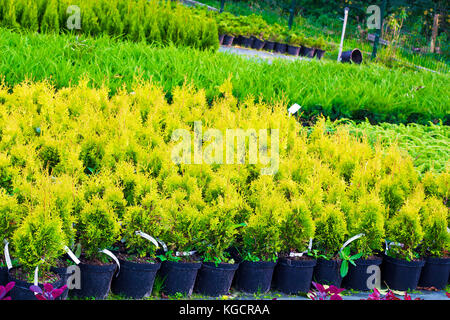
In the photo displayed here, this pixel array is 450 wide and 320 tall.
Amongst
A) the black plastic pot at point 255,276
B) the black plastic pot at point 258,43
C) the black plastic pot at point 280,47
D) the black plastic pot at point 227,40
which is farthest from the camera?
the black plastic pot at point 280,47

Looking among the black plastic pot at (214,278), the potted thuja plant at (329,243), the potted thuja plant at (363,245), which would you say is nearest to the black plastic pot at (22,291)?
the black plastic pot at (214,278)

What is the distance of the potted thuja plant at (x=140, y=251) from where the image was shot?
3.30m

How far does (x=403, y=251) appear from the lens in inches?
152

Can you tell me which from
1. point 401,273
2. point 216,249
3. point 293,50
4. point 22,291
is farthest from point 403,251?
point 293,50

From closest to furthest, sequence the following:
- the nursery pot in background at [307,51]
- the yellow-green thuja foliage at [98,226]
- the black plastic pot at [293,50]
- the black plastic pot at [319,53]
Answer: the yellow-green thuja foliage at [98,226] < the black plastic pot at [293,50] < the nursery pot in background at [307,51] < the black plastic pot at [319,53]

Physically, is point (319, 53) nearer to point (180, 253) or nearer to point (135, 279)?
point (180, 253)

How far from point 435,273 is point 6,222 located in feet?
10.7

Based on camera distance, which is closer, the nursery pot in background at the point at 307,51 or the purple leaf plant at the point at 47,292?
the purple leaf plant at the point at 47,292

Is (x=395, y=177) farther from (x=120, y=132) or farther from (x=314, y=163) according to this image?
(x=120, y=132)

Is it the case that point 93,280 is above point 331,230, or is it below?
below

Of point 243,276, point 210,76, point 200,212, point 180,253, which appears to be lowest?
point 243,276

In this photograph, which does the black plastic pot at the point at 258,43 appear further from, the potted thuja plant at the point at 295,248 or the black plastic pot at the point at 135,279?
the black plastic pot at the point at 135,279

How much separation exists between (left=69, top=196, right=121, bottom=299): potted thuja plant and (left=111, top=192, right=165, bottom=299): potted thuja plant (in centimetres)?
10

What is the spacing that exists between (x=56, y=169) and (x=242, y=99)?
10.3ft
